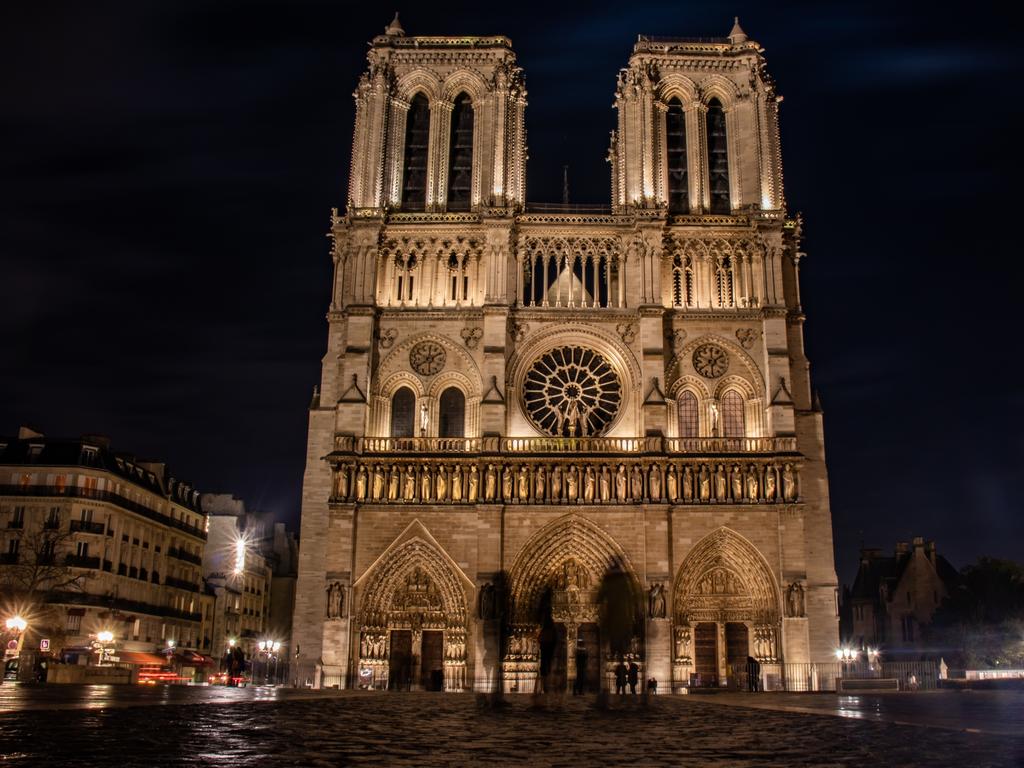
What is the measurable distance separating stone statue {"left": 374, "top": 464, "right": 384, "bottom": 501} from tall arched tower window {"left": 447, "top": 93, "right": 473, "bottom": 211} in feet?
36.9

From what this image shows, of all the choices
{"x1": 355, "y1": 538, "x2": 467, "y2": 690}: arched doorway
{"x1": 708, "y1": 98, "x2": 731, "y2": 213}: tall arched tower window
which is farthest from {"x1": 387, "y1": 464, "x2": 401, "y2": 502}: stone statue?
{"x1": 708, "y1": 98, "x2": 731, "y2": 213}: tall arched tower window

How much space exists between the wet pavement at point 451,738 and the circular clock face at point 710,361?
24278 mm

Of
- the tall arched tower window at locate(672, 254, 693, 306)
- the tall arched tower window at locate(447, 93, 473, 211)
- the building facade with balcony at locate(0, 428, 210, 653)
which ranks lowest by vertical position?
the building facade with balcony at locate(0, 428, 210, 653)

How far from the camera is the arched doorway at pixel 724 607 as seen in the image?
1382 inches

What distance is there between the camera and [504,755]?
818 centimetres

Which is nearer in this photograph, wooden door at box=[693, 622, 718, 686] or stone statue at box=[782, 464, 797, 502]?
wooden door at box=[693, 622, 718, 686]

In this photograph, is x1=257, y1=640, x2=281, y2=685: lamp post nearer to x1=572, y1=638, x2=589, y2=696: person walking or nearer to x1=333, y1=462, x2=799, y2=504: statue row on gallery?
x1=333, y1=462, x2=799, y2=504: statue row on gallery

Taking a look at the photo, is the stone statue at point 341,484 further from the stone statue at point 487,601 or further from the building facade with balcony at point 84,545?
the building facade with balcony at point 84,545

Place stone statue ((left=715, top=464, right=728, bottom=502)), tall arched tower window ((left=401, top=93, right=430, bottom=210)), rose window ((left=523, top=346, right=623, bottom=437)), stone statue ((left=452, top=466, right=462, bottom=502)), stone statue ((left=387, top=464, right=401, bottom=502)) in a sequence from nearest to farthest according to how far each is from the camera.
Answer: stone statue ((left=715, top=464, right=728, bottom=502)) < stone statue ((left=452, top=466, right=462, bottom=502)) < stone statue ((left=387, top=464, right=401, bottom=502)) < rose window ((left=523, top=346, right=623, bottom=437)) < tall arched tower window ((left=401, top=93, right=430, bottom=210))

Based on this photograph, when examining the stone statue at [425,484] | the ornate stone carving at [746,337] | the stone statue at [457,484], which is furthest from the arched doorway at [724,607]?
the stone statue at [425,484]

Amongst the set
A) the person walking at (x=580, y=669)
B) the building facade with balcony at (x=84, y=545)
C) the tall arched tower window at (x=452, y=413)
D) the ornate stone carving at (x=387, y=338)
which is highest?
the ornate stone carving at (x=387, y=338)

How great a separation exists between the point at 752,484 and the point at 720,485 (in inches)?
43.6

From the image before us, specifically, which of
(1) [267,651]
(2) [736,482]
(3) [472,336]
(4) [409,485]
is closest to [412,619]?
(4) [409,485]

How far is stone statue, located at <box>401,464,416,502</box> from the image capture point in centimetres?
3597
